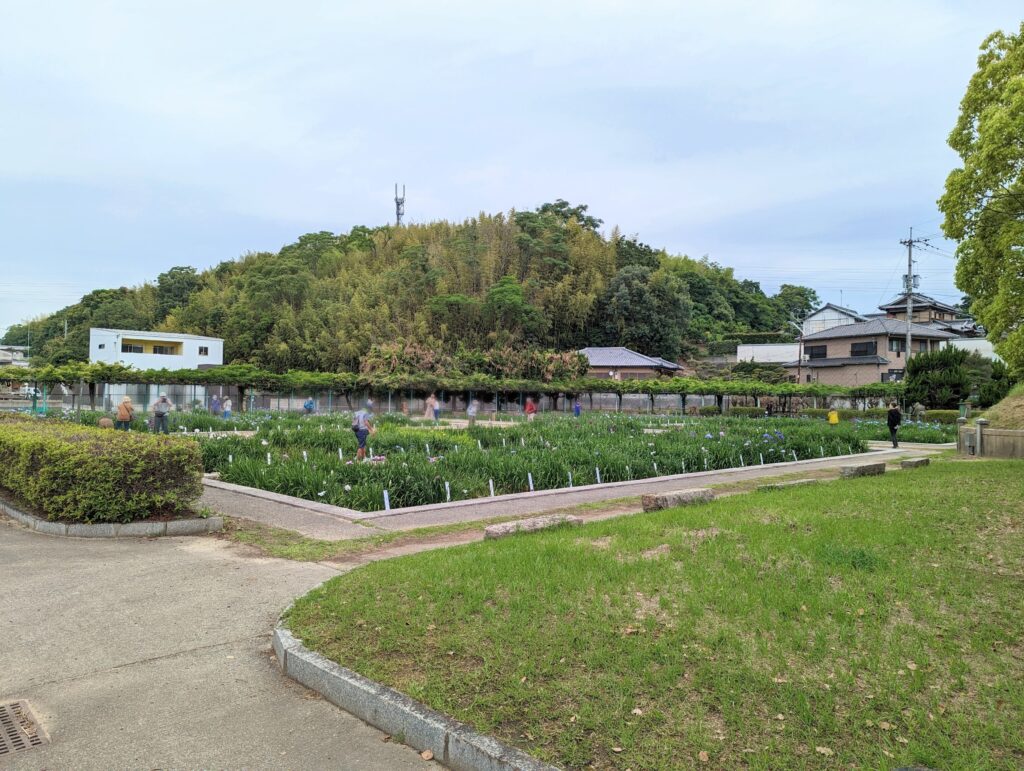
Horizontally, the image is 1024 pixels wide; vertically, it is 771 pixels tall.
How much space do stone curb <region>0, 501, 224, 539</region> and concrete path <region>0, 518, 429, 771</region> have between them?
0.93m

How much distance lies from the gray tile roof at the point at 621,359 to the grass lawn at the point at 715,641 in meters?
48.1

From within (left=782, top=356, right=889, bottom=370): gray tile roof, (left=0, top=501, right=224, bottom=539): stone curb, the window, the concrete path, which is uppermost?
the window

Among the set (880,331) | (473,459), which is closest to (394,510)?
(473,459)

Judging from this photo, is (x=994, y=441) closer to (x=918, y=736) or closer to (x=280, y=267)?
(x=918, y=736)

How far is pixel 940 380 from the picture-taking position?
1366 inches

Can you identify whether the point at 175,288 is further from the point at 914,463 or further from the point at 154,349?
the point at 914,463

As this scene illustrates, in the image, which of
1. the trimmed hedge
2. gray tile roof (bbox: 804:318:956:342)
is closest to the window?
gray tile roof (bbox: 804:318:956:342)

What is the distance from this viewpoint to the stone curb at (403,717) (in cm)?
321

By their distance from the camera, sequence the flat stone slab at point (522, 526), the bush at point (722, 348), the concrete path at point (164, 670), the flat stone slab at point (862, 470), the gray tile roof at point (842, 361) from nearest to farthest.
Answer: the concrete path at point (164, 670), the flat stone slab at point (522, 526), the flat stone slab at point (862, 470), the gray tile roof at point (842, 361), the bush at point (722, 348)

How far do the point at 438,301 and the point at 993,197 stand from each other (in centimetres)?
4267

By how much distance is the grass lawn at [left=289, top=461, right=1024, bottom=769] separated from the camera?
322 centimetres

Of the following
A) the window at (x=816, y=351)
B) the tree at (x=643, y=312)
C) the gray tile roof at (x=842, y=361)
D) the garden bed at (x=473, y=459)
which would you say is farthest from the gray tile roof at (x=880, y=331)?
the garden bed at (x=473, y=459)

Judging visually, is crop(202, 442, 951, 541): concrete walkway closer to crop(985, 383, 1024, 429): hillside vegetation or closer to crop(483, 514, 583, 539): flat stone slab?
crop(483, 514, 583, 539): flat stone slab

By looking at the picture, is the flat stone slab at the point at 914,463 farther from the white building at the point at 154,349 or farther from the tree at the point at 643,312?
the white building at the point at 154,349
